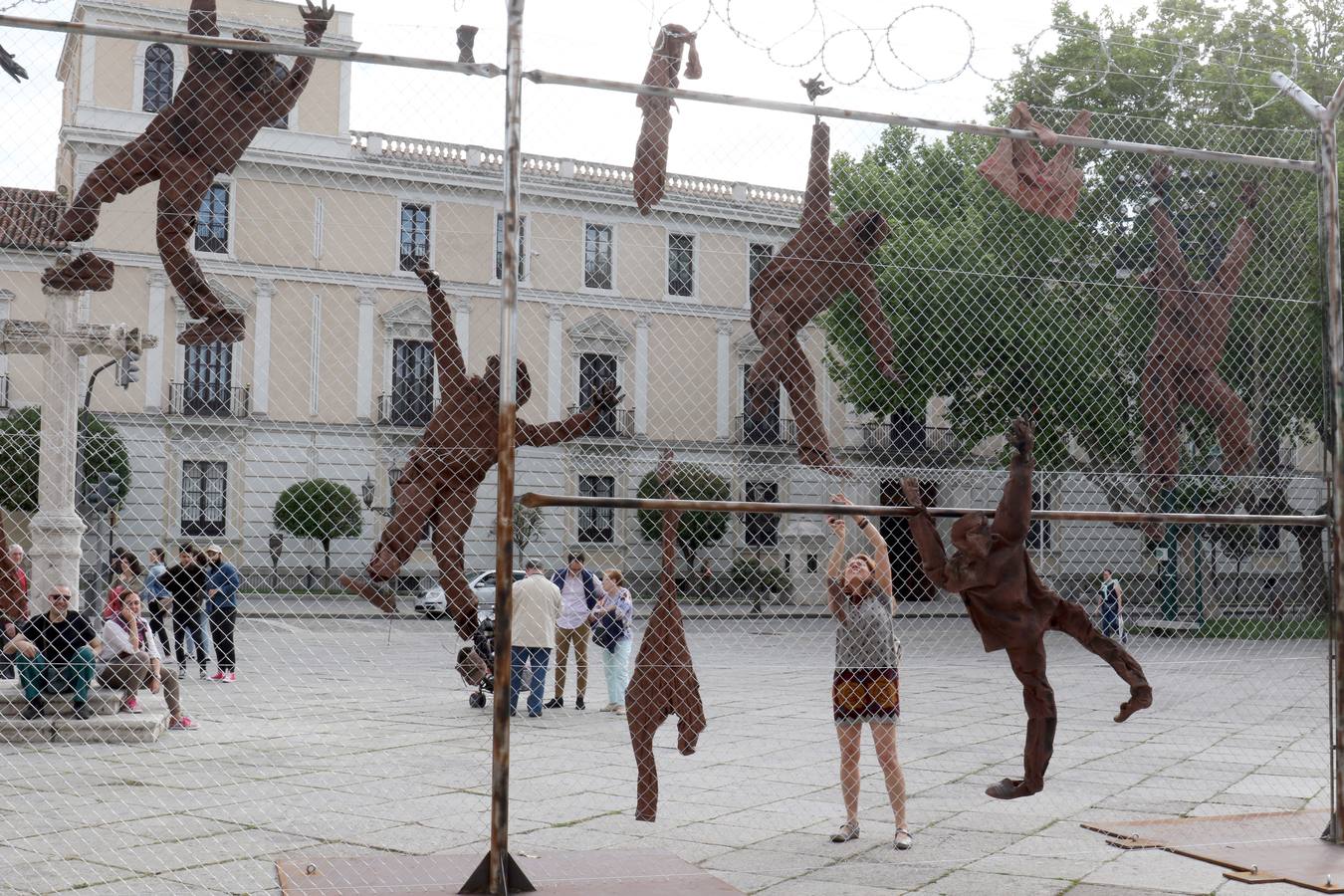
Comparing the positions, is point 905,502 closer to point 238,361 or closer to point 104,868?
point 238,361

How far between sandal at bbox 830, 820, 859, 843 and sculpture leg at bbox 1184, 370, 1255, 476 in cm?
270

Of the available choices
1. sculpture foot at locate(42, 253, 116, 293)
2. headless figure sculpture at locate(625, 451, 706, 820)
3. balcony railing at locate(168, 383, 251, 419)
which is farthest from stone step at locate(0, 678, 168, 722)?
headless figure sculpture at locate(625, 451, 706, 820)

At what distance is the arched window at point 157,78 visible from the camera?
211 inches

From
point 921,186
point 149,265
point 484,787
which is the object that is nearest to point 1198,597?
point 921,186

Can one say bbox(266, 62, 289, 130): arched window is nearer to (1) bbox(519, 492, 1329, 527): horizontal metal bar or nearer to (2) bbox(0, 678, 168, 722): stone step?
(1) bbox(519, 492, 1329, 527): horizontal metal bar

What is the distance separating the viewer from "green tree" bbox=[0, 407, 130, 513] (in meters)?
6.88

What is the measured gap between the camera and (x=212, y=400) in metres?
5.61

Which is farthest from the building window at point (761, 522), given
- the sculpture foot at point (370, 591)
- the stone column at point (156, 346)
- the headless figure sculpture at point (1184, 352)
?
the stone column at point (156, 346)

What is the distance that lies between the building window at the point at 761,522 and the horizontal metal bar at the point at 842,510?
3.44ft

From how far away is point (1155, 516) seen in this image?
574cm

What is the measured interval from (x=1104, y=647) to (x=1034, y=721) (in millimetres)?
557

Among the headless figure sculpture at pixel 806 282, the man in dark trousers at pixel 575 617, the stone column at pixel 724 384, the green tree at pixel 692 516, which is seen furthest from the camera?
the man in dark trousers at pixel 575 617

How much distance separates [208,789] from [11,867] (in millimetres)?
1941

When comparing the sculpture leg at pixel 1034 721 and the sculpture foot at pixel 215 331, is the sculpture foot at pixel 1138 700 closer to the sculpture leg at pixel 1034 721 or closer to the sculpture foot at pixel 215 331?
the sculpture leg at pixel 1034 721
